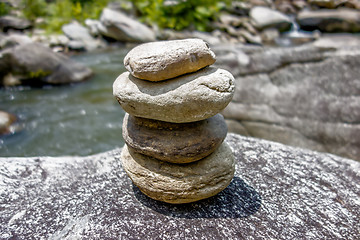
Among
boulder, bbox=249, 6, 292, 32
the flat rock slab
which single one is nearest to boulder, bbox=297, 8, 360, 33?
boulder, bbox=249, 6, 292, 32

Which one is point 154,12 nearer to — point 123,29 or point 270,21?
point 123,29

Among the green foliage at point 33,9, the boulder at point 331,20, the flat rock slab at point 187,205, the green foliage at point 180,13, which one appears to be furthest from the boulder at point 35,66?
the boulder at point 331,20

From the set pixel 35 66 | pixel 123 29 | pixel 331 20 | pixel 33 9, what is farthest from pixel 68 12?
pixel 331 20

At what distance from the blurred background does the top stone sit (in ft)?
7.81

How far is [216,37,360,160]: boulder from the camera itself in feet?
11.4

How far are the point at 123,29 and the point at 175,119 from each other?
8845mm

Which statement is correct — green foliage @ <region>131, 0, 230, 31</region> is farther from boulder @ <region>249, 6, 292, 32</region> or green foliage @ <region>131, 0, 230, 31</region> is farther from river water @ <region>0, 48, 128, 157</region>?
river water @ <region>0, 48, 128, 157</region>

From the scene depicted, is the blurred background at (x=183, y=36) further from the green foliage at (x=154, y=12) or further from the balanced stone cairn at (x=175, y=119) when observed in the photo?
the balanced stone cairn at (x=175, y=119)

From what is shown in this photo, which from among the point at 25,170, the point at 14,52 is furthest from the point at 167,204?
the point at 14,52

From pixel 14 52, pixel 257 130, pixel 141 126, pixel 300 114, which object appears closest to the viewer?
pixel 141 126

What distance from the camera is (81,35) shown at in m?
10.1

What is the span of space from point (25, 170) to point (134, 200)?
112 centimetres

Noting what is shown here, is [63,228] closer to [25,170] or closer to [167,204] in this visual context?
[167,204]

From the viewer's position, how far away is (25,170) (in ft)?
8.34
